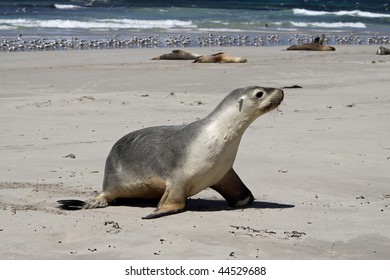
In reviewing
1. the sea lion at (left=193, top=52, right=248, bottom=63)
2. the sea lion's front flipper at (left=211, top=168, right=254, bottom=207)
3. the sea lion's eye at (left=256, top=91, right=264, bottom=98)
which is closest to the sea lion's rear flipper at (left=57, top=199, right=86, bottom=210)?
the sea lion's front flipper at (left=211, top=168, right=254, bottom=207)

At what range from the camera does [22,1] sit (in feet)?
214

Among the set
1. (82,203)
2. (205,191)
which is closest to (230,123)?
(205,191)

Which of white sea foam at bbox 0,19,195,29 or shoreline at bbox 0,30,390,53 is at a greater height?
shoreline at bbox 0,30,390,53

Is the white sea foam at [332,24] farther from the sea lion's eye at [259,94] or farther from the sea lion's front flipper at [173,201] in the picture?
the sea lion's front flipper at [173,201]

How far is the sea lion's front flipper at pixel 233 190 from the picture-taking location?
6.73 m

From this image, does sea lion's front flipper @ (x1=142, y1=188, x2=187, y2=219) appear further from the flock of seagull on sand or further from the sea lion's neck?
the flock of seagull on sand

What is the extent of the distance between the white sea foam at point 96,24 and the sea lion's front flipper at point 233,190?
30.6 metres

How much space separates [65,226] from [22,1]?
6131cm

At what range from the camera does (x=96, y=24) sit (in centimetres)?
3894

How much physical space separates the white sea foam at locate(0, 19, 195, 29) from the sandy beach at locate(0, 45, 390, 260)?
19903mm

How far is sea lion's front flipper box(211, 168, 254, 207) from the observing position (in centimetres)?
673

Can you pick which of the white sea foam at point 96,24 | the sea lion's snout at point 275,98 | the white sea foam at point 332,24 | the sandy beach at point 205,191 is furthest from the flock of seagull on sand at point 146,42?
the sea lion's snout at point 275,98
